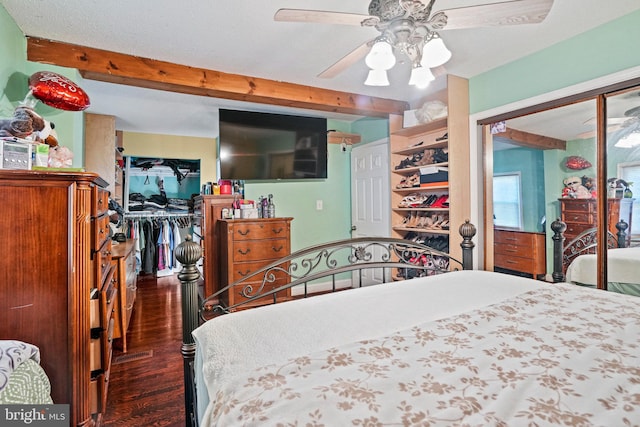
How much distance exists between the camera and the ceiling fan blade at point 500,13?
1.31 metres

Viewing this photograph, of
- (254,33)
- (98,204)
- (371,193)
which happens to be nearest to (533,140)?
(371,193)

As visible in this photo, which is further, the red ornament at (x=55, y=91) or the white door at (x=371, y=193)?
the white door at (x=371, y=193)

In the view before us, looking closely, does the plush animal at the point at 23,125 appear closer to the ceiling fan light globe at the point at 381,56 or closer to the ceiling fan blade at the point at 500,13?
the ceiling fan light globe at the point at 381,56

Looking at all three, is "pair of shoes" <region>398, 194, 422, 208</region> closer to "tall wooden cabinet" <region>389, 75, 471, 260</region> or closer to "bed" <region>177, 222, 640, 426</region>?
"tall wooden cabinet" <region>389, 75, 471, 260</region>

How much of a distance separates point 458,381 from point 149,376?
223cm

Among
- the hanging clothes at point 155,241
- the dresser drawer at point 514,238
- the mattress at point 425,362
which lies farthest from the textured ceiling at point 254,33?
the hanging clothes at point 155,241

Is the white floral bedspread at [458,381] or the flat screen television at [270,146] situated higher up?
the flat screen television at [270,146]

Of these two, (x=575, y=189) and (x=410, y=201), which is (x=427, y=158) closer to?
(x=410, y=201)

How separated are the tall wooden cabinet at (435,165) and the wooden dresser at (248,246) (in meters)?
1.38

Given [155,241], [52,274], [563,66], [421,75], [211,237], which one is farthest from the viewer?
[155,241]

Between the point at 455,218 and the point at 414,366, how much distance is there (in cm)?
238

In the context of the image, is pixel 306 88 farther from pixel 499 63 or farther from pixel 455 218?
pixel 455 218

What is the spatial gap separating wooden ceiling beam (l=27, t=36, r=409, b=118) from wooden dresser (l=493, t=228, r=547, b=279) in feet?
5.99

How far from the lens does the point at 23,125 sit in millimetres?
1522
